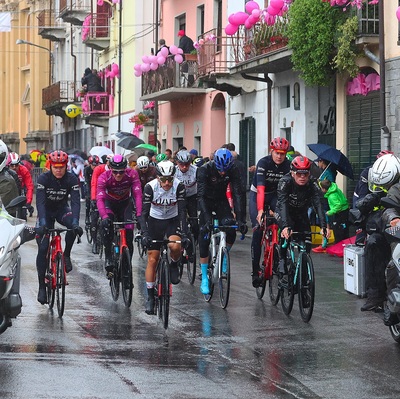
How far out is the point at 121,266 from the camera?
530 inches

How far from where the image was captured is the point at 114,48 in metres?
49.5

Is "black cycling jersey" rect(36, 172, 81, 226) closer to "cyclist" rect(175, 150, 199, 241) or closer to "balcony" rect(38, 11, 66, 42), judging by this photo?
"cyclist" rect(175, 150, 199, 241)

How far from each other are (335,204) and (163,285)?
9.73 metres

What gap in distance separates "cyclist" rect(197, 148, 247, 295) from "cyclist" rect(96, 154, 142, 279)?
2.44 feet

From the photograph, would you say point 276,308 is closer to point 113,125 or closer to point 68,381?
point 68,381

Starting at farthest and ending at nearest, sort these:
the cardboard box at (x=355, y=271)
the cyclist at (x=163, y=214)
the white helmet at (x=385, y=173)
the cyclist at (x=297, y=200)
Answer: the cyclist at (x=297, y=200), the cyclist at (x=163, y=214), the cardboard box at (x=355, y=271), the white helmet at (x=385, y=173)

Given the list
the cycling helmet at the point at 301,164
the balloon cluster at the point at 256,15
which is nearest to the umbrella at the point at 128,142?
the balloon cluster at the point at 256,15

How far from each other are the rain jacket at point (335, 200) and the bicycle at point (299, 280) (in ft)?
26.2

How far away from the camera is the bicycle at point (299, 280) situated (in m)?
11.9

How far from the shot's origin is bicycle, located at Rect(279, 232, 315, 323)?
11859 millimetres

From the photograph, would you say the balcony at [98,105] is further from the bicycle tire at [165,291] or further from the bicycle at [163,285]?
the bicycle tire at [165,291]

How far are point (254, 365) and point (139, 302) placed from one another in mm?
4535

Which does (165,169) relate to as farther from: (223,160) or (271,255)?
(271,255)

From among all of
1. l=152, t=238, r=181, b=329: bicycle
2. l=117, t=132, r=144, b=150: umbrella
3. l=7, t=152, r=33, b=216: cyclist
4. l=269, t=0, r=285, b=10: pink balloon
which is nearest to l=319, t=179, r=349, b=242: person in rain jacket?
l=7, t=152, r=33, b=216: cyclist
